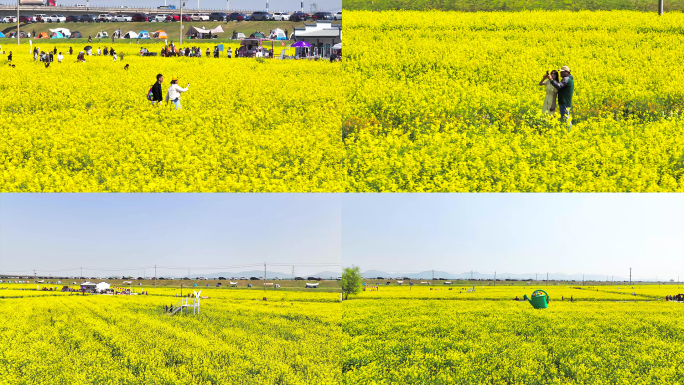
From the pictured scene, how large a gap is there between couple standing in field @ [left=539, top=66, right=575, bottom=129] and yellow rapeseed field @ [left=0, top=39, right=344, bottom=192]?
5291 millimetres

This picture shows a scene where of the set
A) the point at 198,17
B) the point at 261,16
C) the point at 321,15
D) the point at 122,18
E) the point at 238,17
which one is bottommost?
the point at 321,15

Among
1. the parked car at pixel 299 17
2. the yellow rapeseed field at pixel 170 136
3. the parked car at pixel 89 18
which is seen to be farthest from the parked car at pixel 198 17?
the yellow rapeseed field at pixel 170 136

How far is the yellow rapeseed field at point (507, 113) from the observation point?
459 inches

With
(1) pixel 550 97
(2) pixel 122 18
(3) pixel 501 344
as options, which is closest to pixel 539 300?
(3) pixel 501 344

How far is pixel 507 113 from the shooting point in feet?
51.5

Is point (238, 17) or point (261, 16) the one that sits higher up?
point (261, 16)

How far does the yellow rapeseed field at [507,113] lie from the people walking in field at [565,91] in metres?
0.40

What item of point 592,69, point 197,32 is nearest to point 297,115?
point 592,69

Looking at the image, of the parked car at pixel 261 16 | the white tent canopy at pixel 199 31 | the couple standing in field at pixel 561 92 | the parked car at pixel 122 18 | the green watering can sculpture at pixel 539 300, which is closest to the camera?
the couple standing in field at pixel 561 92

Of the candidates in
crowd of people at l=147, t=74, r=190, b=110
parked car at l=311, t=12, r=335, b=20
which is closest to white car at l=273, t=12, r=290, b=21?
parked car at l=311, t=12, r=335, b=20

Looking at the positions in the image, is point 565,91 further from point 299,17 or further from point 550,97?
point 299,17

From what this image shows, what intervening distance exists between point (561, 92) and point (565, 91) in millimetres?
104

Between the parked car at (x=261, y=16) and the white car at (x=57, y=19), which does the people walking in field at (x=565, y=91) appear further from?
the white car at (x=57, y=19)

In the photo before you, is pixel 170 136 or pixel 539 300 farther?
pixel 539 300
